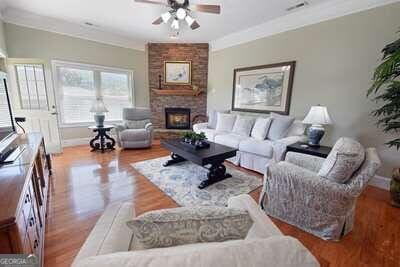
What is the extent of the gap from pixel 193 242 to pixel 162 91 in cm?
528

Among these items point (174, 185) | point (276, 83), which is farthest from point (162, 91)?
point (174, 185)

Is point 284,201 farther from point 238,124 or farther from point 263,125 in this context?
point 238,124

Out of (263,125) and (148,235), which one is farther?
(263,125)


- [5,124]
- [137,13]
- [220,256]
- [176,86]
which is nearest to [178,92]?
[176,86]

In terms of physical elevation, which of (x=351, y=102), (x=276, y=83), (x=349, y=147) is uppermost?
(x=276, y=83)

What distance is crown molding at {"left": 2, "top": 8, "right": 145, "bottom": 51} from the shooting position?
3.74 m

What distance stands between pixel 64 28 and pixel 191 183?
4.46 m

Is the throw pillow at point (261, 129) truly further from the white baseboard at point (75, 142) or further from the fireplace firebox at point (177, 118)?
the white baseboard at point (75, 142)

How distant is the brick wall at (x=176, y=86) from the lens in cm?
554

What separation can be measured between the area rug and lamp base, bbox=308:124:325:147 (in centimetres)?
104

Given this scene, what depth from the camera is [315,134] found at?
300 cm

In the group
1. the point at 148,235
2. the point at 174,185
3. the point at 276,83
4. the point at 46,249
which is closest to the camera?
the point at 148,235

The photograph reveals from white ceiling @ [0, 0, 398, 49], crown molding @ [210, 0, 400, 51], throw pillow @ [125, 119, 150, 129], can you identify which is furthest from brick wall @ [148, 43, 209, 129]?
crown molding @ [210, 0, 400, 51]

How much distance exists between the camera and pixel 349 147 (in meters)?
1.67
